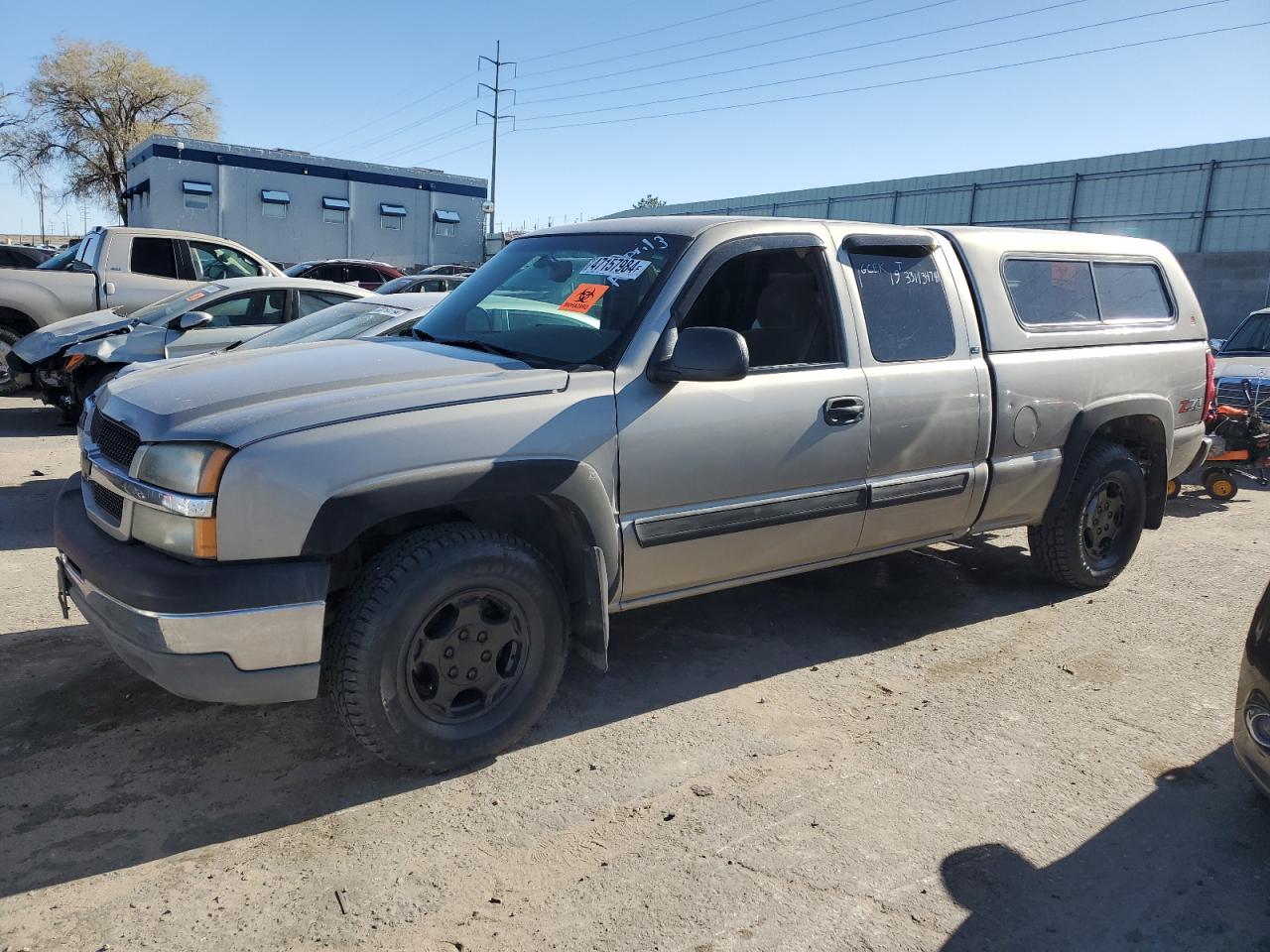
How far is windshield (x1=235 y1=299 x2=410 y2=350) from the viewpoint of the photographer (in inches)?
243

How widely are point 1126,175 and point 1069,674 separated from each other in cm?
2097

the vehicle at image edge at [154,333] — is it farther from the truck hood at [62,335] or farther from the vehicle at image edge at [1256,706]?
the vehicle at image edge at [1256,706]

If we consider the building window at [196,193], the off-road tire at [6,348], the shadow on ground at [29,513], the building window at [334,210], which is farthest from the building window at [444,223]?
the shadow on ground at [29,513]

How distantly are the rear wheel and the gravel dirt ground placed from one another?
152 inches

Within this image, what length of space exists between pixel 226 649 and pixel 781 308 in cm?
258

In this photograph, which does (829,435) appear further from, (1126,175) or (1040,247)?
(1126,175)

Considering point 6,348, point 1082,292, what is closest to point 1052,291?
point 1082,292

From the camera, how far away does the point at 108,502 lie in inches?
123

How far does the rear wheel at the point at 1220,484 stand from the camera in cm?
781

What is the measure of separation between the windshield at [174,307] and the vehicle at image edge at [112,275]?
5.02 feet

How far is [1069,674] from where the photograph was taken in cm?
419

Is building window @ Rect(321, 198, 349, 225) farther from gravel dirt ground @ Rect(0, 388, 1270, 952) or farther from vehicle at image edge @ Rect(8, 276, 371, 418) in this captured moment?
gravel dirt ground @ Rect(0, 388, 1270, 952)

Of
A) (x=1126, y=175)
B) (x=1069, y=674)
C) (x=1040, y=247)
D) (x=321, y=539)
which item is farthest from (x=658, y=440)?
(x=1126, y=175)

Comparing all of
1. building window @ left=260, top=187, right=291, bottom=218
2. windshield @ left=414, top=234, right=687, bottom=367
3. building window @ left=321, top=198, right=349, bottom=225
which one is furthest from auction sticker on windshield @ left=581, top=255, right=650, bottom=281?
building window @ left=321, top=198, right=349, bottom=225
